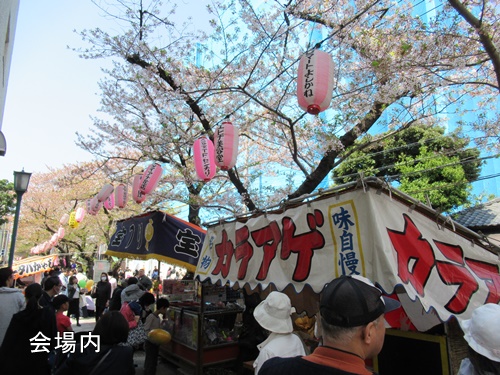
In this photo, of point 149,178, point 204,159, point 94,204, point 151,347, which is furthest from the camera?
point 94,204

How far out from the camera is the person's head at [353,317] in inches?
61.1

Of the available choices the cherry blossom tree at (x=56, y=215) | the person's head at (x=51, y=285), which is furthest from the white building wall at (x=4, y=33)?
the cherry blossom tree at (x=56, y=215)

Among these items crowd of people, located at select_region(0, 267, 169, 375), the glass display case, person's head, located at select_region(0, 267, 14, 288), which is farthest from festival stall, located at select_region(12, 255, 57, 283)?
person's head, located at select_region(0, 267, 14, 288)

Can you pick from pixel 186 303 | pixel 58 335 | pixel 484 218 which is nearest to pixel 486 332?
pixel 58 335

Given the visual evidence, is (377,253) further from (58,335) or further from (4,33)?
(4,33)

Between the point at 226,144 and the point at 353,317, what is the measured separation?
19.7 ft

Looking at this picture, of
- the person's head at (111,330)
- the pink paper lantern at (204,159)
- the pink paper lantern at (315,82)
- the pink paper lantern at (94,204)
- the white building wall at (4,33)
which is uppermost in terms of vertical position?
the white building wall at (4,33)

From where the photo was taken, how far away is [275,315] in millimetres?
3334

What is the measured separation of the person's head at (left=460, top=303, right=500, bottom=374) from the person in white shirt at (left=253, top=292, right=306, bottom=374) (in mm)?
1465

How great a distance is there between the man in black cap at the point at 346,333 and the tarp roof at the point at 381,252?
1514 mm

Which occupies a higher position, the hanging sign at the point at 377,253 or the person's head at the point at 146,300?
the hanging sign at the point at 377,253

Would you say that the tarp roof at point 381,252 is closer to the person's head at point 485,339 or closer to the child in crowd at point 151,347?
the person's head at point 485,339

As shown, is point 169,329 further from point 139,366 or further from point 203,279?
point 203,279

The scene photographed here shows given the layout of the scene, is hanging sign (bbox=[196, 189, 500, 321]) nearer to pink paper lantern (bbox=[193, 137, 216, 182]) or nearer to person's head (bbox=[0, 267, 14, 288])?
pink paper lantern (bbox=[193, 137, 216, 182])
